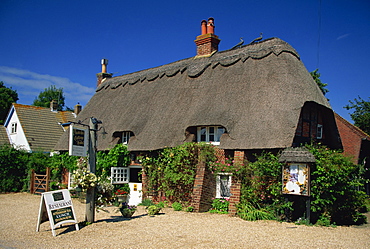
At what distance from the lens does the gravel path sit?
7988mm

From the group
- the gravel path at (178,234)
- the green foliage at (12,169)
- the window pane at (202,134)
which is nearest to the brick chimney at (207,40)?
the window pane at (202,134)

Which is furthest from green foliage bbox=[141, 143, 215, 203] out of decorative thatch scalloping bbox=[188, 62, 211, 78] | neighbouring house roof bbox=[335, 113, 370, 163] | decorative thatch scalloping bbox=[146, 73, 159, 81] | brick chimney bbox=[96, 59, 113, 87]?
brick chimney bbox=[96, 59, 113, 87]

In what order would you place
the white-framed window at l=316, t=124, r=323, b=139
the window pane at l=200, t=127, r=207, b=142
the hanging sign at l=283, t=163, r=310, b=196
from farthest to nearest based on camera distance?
1. the white-framed window at l=316, t=124, r=323, b=139
2. the window pane at l=200, t=127, r=207, b=142
3. the hanging sign at l=283, t=163, r=310, b=196

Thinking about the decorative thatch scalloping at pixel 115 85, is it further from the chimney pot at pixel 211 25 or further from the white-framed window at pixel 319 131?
the white-framed window at pixel 319 131

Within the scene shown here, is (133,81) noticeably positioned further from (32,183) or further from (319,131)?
(319,131)

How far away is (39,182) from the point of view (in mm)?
19531

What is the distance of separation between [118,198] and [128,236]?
22.6 ft

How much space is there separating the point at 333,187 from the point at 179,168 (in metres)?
5.71

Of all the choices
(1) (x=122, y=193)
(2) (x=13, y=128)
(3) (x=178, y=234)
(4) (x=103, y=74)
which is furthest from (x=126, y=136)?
(2) (x=13, y=128)

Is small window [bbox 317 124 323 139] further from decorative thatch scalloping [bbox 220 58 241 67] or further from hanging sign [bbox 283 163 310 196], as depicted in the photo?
hanging sign [bbox 283 163 310 196]

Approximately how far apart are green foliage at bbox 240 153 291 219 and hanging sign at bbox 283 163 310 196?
351 millimetres

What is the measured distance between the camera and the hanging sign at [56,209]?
9203 millimetres

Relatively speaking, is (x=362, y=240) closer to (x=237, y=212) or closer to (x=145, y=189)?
(x=237, y=212)

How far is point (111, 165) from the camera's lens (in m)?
16.0
